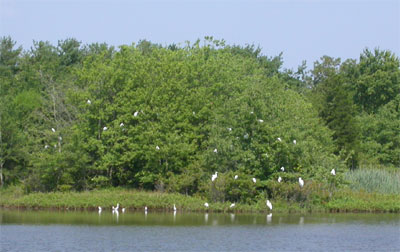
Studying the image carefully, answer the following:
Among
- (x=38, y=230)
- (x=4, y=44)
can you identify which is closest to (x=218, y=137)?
(x=38, y=230)

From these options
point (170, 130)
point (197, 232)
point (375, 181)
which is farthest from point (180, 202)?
point (375, 181)

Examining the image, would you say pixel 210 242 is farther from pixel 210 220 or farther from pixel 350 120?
pixel 350 120

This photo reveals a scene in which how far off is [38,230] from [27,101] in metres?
25.8

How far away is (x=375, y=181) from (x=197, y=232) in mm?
17158

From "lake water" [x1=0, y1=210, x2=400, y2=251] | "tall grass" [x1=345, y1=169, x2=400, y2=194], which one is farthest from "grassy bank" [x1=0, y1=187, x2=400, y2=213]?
"lake water" [x1=0, y1=210, x2=400, y2=251]

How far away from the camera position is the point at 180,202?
136 ft

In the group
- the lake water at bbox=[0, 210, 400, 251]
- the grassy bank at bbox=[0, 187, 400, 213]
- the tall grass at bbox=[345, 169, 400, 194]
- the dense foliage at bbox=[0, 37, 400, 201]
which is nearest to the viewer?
the lake water at bbox=[0, 210, 400, 251]

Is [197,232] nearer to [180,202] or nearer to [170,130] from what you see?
[180,202]

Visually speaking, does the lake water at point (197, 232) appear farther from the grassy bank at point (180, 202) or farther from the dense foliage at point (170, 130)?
the dense foliage at point (170, 130)

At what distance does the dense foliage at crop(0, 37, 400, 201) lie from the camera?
138ft

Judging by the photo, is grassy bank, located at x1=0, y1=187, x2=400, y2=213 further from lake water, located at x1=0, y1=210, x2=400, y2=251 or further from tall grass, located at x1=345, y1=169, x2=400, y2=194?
lake water, located at x1=0, y1=210, x2=400, y2=251

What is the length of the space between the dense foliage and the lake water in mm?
4402

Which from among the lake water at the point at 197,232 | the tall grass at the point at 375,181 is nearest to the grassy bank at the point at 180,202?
the tall grass at the point at 375,181

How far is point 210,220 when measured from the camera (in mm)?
35875
